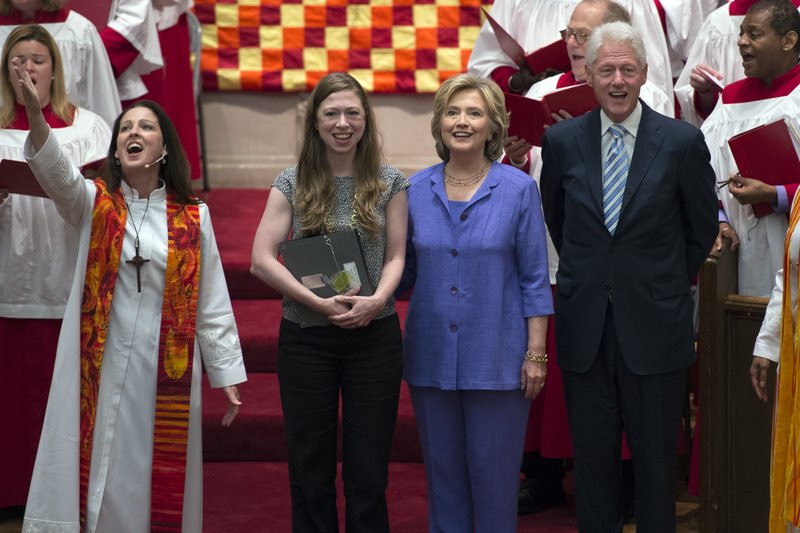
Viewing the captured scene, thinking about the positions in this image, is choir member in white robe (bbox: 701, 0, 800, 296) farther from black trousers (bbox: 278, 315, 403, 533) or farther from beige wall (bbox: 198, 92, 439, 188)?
beige wall (bbox: 198, 92, 439, 188)

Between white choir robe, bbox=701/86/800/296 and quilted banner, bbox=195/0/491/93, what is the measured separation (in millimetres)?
3438

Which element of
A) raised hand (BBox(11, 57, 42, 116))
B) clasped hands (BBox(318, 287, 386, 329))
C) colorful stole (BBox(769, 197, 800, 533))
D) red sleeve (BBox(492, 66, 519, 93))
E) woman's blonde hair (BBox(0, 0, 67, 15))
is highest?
woman's blonde hair (BBox(0, 0, 67, 15))

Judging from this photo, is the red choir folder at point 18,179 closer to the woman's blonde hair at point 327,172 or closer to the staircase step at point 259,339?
the woman's blonde hair at point 327,172

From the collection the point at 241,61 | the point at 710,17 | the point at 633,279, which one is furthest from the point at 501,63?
the point at 241,61

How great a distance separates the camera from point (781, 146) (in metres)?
4.25

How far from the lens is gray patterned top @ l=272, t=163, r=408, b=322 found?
3.80 metres

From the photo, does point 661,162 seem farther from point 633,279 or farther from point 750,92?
point 750,92

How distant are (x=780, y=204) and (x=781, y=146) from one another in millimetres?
222

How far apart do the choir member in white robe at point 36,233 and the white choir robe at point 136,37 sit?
3.56ft

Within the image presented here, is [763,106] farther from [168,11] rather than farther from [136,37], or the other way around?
[168,11]

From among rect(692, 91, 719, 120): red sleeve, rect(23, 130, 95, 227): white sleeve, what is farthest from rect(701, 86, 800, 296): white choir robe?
rect(23, 130, 95, 227): white sleeve

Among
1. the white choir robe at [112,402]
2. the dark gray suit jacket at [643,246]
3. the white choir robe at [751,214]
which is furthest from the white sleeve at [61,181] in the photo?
the white choir robe at [751,214]

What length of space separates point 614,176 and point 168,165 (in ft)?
4.63

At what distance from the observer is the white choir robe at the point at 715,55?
5195 mm
